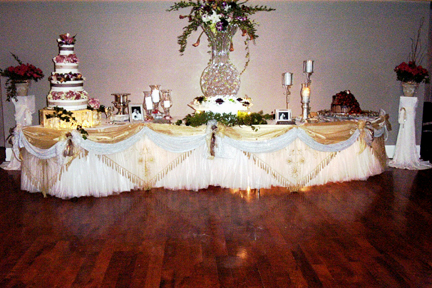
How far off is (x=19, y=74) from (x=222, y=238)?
13.3 feet

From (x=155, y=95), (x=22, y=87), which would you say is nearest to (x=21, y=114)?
(x=22, y=87)

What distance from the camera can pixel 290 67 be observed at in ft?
22.1

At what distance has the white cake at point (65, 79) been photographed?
5113mm

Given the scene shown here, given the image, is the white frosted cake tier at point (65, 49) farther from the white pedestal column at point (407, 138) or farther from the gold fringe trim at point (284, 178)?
the white pedestal column at point (407, 138)

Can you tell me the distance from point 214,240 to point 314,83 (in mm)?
3753

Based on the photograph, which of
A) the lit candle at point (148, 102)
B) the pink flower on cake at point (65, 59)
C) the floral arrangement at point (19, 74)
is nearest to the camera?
the pink flower on cake at point (65, 59)

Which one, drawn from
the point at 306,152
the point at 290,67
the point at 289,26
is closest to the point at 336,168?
the point at 306,152

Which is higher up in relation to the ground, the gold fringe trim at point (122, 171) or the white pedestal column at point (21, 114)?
the white pedestal column at point (21, 114)

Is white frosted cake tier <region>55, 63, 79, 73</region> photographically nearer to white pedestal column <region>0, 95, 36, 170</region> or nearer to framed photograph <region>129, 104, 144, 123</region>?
framed photograph <region>129, 104, 144, 123</region>

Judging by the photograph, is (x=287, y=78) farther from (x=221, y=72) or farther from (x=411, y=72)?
(x=411, y=72)

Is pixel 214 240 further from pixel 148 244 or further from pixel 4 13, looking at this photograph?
pixel 4 13

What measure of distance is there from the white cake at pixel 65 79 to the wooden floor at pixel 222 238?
1.10m

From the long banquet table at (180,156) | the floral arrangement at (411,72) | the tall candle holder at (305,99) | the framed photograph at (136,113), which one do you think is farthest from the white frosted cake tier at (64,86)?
the floral arrangement at (411,72)

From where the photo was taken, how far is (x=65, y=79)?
5.10 metres
